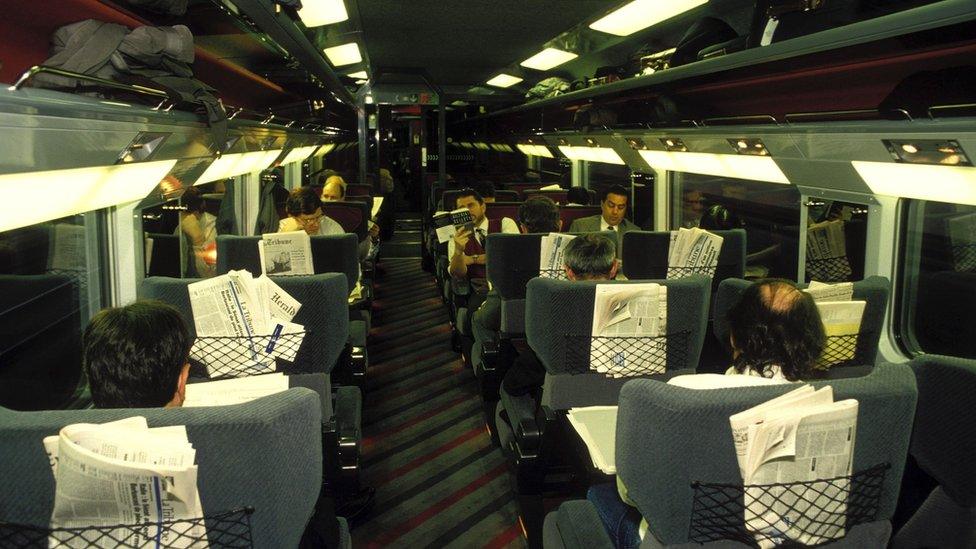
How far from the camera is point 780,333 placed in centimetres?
221

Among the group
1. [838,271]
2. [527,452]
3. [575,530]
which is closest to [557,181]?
[838,271]

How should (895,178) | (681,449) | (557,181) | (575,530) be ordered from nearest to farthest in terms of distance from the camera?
(681,449) < (575,530) < (895,178) < (557,181)

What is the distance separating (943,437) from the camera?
1.81 metres

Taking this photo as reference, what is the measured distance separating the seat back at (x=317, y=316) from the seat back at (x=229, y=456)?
139cm

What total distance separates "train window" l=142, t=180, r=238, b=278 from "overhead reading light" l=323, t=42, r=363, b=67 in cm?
171

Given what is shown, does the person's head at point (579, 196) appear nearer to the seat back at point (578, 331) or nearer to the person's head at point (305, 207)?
the person's head at point (305, 207)

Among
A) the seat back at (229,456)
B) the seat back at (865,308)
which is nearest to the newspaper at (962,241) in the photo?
the seat back at (865,308)

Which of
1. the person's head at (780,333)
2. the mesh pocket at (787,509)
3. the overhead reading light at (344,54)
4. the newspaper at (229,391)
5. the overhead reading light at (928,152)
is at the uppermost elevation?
the overhead reading light at (344,54)

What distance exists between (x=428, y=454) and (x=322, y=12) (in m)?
3.16

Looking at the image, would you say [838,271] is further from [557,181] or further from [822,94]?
[557,181]

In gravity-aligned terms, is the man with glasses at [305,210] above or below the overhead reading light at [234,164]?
below

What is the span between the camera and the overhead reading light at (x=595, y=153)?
23.2ft

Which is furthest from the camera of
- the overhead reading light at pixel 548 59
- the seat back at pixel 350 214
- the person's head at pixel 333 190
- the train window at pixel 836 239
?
the person's head at pixel 333 190

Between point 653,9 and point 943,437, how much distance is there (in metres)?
3.59
